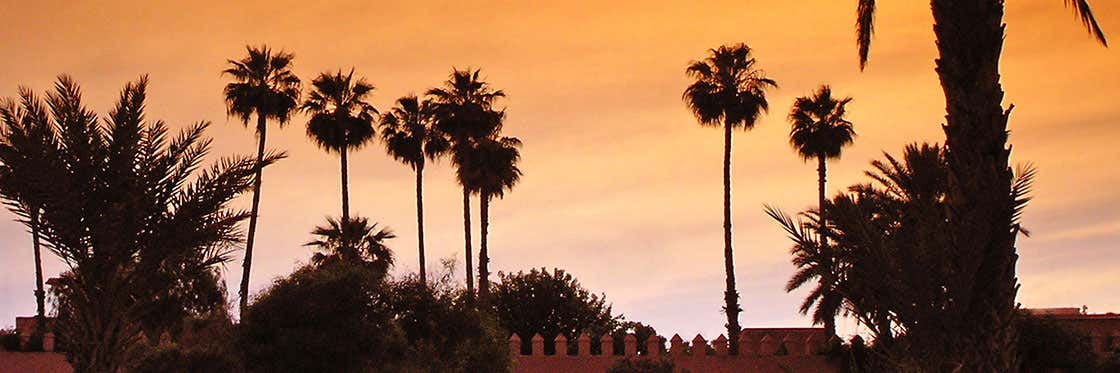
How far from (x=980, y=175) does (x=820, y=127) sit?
4155 cm

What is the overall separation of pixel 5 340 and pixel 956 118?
40090 millimetres

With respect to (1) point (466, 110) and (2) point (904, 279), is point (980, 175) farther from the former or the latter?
(1) point (466, 110)

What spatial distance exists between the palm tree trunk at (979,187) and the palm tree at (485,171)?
4031 cm

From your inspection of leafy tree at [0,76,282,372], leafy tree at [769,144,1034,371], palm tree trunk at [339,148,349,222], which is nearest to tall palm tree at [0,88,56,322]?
leafy tree at [0,76,282,372]

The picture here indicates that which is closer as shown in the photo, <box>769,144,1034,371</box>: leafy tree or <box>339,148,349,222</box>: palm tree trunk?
<box>769,144,1034,371</box>: leafy tree

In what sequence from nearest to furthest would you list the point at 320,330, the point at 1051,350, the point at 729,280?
the point at 320,330 → the point at 1051,350 → the point at 729,280

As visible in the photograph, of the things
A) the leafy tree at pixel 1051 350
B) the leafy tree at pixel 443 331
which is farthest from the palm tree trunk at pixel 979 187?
the leafy tree at pixel 1051 350

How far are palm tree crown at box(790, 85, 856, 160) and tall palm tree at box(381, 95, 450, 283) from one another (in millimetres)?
13883

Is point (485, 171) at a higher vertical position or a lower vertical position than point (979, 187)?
higher

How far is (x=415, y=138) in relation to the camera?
5812 centimetres

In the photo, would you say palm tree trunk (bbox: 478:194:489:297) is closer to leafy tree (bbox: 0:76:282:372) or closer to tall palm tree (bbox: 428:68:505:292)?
tall palm tree (bbox: 428:68:505:292)

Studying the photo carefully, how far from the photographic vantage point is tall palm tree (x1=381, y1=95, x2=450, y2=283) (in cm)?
5731

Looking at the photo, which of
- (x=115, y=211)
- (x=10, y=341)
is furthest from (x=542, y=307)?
(x=115, y=211)

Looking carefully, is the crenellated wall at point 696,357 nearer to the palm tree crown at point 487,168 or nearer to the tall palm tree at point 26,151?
the palm tree crown at point 487,168
